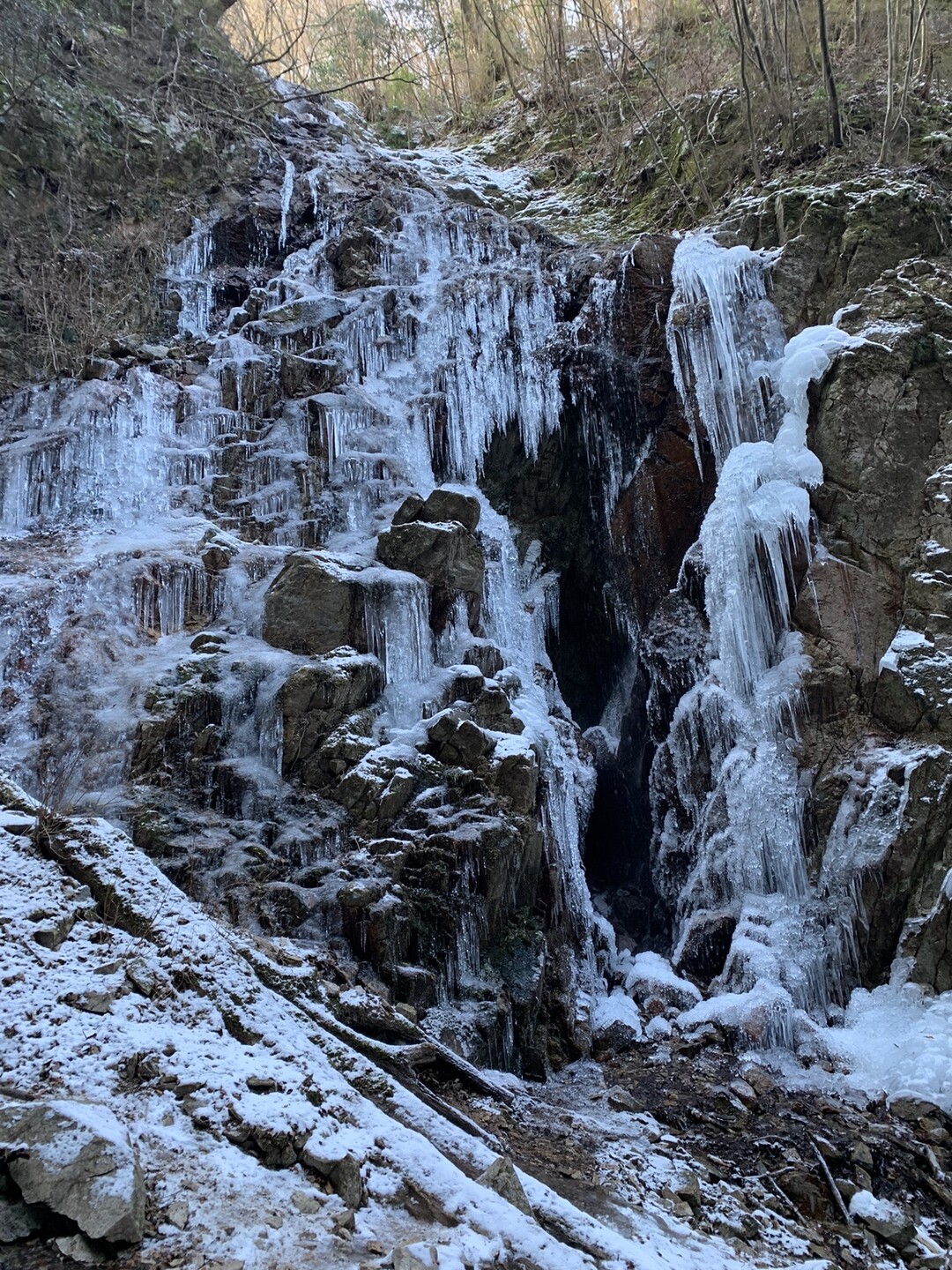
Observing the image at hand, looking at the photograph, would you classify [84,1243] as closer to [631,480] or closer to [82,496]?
[82,496]

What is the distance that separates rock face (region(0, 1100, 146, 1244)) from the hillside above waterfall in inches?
0.5

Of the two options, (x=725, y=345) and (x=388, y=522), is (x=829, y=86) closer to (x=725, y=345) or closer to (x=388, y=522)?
(x=725, y=345)

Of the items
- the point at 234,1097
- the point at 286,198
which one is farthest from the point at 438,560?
the point at 286,198

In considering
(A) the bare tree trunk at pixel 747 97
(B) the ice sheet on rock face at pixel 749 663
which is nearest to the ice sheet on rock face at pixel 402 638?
(B) the ice sheet on rock face at pixel 749 663

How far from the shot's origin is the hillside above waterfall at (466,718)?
3.47m

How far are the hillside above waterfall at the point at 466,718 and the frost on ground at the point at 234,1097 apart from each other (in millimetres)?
21

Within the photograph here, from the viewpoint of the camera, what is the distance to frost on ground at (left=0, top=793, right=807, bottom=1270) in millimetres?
2809

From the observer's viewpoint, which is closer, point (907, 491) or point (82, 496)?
point (907, 491)

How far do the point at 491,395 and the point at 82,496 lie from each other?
585cm

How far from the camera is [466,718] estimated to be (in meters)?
8.18

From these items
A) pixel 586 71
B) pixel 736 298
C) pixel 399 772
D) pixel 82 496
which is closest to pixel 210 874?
pixel 399 772

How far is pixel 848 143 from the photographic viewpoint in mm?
13148

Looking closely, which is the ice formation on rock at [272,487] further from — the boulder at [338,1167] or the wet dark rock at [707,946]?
the boulder at [338,1167]

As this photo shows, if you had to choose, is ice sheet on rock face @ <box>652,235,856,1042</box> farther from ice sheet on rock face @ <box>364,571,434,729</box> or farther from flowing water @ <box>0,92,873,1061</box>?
ice sheet on rock face @ <box>364,571,434,729</box>
